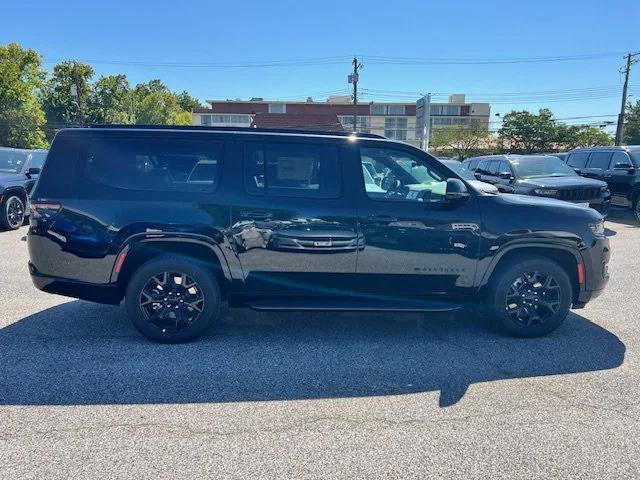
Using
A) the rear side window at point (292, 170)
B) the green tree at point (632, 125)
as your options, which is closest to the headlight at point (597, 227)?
the rear side window at point (292, 170)

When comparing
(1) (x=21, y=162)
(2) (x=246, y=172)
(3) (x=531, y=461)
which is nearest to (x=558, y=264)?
(3) (x=531, y=461)

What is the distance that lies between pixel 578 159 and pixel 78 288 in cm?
1474

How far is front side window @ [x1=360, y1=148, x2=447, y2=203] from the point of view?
423cm

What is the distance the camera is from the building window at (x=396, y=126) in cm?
6794

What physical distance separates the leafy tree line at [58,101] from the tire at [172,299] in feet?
91.8

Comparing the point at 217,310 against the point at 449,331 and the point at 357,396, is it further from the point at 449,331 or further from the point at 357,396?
the point at 449,331

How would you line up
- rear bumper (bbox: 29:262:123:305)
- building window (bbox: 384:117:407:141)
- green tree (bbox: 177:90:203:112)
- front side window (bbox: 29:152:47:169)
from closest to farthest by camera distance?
rear bumper (bbox: 29:262:123:305) → front side window (bbox: 29:152:47:169) → building window (bbox: 384:117:407:141) → green tree (bbox: 177:90:203:112)

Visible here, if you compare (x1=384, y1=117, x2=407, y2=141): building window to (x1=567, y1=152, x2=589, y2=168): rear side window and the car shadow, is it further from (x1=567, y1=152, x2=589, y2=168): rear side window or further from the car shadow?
the car shadow

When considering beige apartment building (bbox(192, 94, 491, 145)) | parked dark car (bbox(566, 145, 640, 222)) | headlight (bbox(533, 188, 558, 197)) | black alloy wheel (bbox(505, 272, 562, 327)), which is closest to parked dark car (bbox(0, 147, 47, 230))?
black alloy wheel (bbox(505, 272, 562, 327))

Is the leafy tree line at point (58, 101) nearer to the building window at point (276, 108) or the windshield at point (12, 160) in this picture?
the building window at point (276, 108)

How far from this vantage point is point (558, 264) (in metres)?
4.46

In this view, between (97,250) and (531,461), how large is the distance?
369 centimetres

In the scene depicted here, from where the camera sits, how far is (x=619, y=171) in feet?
40.5

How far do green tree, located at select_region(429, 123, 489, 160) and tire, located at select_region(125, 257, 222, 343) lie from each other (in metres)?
49.0
